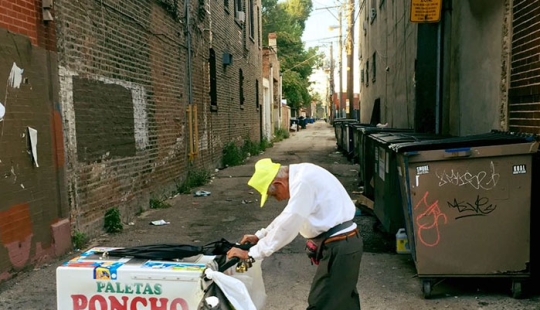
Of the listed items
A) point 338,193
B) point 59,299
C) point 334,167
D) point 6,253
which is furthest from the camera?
point 334,167

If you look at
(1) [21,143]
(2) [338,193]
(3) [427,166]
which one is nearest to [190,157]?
(1) [21,143]

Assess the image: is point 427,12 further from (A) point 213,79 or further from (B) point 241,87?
(B) point 241,87

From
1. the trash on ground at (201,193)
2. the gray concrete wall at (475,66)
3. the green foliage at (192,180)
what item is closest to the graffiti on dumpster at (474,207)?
the gray concrete wall at (475,66)

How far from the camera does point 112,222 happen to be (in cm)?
712

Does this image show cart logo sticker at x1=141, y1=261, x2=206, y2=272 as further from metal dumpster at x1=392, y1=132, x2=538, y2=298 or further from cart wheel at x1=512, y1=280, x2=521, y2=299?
cart wheel at x1=512, y1=280, x2=521, y2=299

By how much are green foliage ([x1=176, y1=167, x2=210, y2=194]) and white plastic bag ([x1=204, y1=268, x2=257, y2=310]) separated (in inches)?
319

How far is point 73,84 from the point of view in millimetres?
6195

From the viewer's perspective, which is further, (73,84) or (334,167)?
(334,167)

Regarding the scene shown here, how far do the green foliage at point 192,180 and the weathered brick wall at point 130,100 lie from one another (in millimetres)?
208

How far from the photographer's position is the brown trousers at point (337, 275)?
301 centimetres

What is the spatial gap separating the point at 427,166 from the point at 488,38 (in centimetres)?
325

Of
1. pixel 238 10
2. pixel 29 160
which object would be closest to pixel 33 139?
pixel 29 160

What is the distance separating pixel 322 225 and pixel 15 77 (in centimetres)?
387

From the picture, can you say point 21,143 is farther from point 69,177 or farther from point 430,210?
point 430,210
